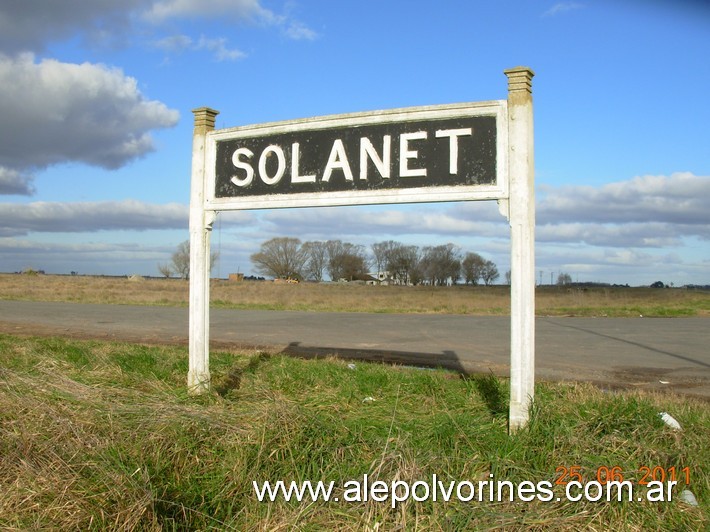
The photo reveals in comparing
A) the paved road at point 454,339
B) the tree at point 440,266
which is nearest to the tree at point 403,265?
the tree at point 440,266

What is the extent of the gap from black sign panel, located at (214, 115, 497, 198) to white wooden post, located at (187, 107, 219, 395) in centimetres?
25

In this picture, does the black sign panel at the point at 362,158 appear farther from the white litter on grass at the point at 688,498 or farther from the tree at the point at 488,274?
the tree at the point at 488,274

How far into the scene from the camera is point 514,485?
396 centimetres

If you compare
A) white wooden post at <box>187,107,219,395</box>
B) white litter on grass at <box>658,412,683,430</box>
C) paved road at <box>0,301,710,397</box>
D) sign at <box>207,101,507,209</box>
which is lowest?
paved road at <box>0,301,710,397</box>

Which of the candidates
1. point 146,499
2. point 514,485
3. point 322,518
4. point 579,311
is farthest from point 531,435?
point 579,311

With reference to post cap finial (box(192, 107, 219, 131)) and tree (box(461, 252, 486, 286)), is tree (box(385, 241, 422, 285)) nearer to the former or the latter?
tree (box(461, 252, 486, 286))

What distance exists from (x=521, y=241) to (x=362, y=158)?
1768 millimetres

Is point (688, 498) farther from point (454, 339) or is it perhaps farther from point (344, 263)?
point (344, 263)

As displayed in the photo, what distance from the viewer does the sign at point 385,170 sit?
17.6ft

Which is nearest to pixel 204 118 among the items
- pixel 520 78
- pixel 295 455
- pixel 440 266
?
pixel 520 78

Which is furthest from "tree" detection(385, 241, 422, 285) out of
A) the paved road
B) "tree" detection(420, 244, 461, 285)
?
the paved road

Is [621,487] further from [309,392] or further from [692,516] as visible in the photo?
[309,392]

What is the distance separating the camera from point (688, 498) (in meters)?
3.91

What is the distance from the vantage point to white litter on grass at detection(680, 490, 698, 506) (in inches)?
152
